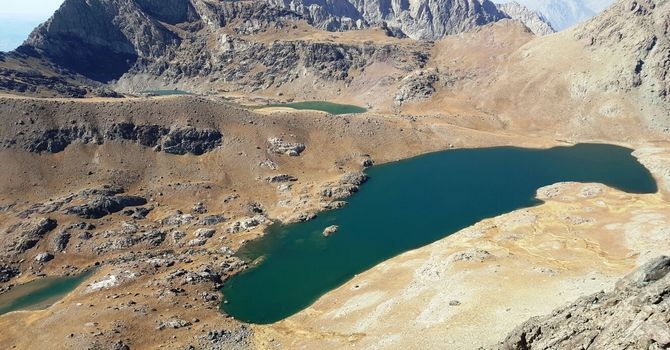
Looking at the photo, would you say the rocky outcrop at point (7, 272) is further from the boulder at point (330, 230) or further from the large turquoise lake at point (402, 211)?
the boulder at point (330, 230)

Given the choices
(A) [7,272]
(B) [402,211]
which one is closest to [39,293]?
(A) [7,272]

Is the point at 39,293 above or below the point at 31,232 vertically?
below

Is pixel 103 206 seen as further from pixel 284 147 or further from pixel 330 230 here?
pixel 330 230

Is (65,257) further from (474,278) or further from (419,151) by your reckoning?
(419,151)

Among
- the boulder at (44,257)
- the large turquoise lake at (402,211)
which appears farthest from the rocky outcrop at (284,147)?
Answer: the boulder at (44,257)

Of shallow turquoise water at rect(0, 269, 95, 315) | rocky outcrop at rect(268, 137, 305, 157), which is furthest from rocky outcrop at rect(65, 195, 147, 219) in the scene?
rocky outcrop at rect(268, 137, 305, 157)

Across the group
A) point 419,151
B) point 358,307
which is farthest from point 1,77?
point 358,307
